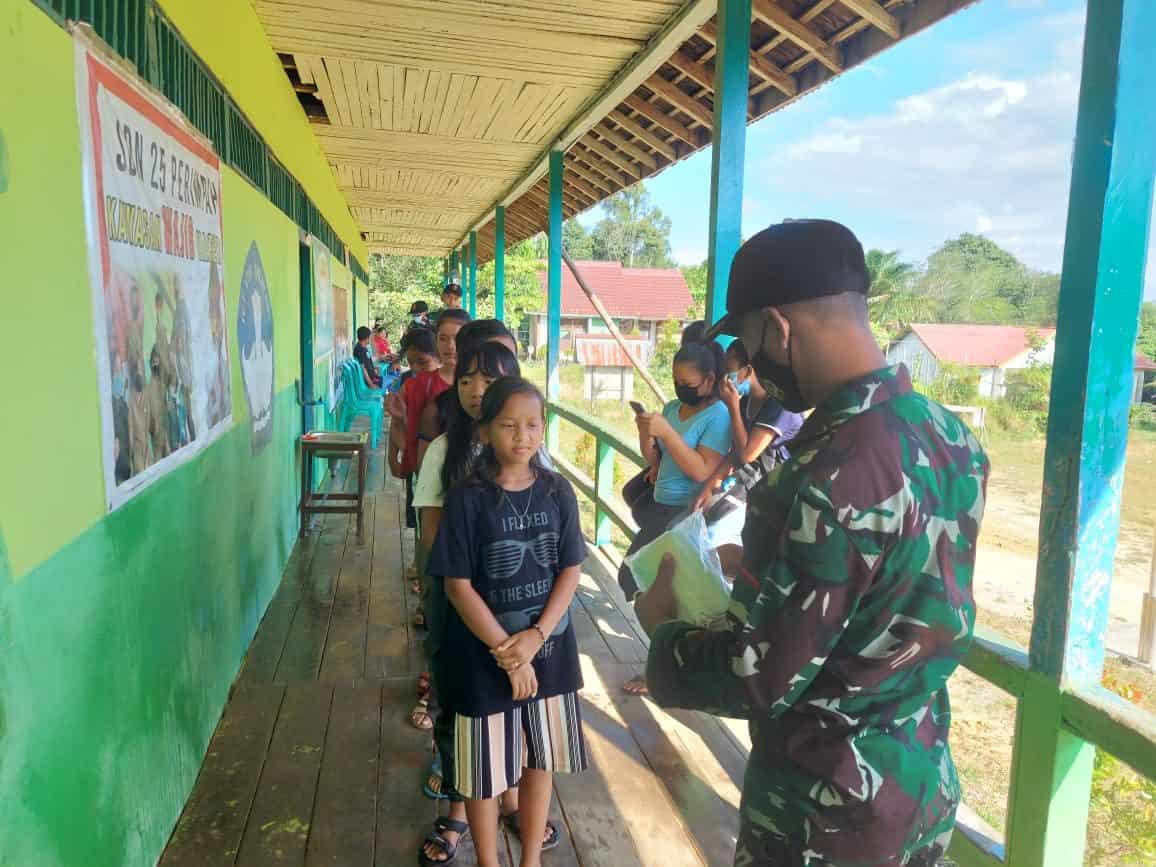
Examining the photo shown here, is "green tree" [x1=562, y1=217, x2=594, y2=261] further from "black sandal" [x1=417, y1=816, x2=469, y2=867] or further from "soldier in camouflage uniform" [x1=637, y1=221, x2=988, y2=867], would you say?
"soldier in camouflage uniform" [x1=637, y1=221, x2=988, y2=867]

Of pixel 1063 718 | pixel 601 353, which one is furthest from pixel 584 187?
pixel 601 353

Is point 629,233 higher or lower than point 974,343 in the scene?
higher

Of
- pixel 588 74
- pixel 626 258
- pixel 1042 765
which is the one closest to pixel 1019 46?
pixel 588 74

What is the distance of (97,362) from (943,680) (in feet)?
5.87

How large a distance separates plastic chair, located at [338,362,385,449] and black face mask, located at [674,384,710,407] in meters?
5.51

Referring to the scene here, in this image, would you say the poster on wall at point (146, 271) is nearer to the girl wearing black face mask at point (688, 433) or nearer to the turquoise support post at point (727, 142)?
the girl wearing black face mask at point (688, 433)

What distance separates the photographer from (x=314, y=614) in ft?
13.1

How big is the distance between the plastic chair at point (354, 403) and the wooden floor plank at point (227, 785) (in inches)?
199

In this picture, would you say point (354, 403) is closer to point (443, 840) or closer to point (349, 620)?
point (349, 620)

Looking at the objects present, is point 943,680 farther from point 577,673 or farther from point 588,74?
point 588,74

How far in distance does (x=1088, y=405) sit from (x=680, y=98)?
10.7 feet

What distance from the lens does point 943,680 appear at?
3.53 ft

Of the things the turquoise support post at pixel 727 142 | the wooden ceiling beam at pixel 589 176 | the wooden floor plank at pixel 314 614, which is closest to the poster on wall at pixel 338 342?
the wooden floor plank at pixel 314 614

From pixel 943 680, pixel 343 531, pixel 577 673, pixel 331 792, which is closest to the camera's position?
pixel 943 680
